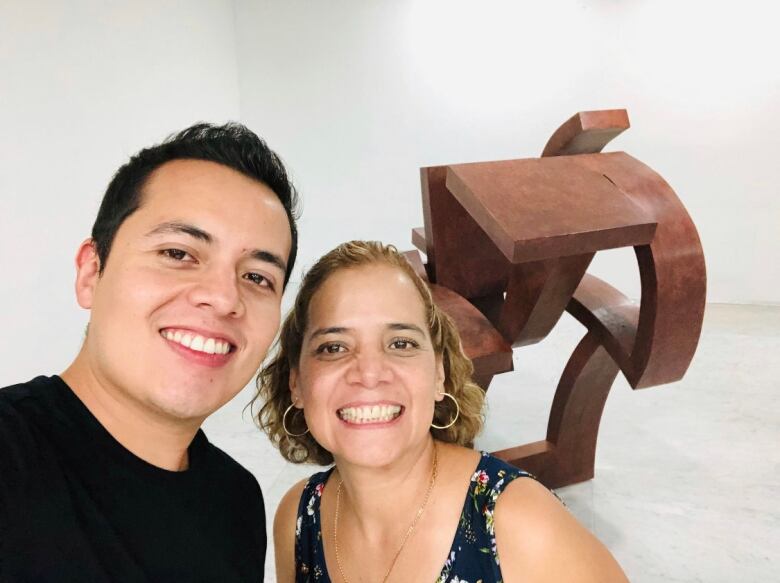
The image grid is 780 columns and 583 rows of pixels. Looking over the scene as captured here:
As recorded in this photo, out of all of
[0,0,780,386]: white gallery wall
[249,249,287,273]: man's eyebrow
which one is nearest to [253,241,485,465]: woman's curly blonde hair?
[249,249,287,273]: man's eyebrow

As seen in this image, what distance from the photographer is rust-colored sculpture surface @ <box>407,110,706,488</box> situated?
5.10 ft

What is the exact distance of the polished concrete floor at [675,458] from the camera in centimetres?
204

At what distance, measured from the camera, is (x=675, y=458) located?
2.60 meters

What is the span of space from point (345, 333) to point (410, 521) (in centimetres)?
41

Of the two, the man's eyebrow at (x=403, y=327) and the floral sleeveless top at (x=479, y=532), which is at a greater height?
the man's eyebrow at (x=403, y=327)

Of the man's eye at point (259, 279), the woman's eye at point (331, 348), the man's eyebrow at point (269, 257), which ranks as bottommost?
the woman's eye at point (331, 348)

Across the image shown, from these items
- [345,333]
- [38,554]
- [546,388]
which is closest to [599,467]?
[546,388]

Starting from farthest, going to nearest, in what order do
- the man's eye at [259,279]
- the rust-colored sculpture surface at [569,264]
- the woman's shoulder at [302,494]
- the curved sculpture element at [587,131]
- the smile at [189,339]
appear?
the curved sculpture element at [587,131]
the rust-colored sculpture surface at [569,264]
the woman's shoulder at [302,494]
the man's eye at [259,279]
the smile at [189,339]

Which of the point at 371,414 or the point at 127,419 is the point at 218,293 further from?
the point at 371,414

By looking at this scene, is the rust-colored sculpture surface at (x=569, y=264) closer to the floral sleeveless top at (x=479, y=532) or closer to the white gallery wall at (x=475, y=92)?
the floral sleeveless top at (x=479, y=532)

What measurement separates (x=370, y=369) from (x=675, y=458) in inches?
81.5

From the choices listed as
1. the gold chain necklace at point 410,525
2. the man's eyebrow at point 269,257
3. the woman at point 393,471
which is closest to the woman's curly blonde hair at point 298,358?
the woman at point 393,471

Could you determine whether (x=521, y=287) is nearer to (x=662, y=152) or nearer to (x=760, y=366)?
(x=760, y=366)

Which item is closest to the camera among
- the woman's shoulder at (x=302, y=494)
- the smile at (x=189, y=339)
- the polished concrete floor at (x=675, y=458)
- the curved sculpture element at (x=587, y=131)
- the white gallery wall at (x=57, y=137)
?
the smile at (x=189, y=339)
